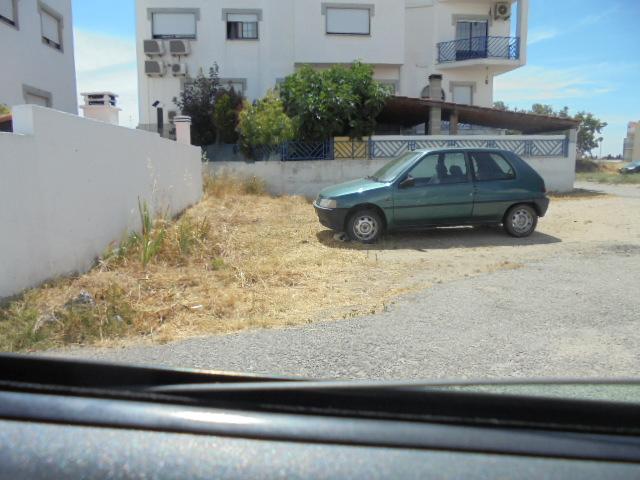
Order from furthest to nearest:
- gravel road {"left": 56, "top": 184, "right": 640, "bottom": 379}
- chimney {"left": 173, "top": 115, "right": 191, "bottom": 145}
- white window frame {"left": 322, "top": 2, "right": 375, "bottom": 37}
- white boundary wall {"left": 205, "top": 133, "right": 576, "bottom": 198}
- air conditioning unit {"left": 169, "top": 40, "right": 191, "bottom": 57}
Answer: white window frame {"left": 322, "top": 2, "right": 375, "bottom": 37}, air conditioning unit {"left": 169, "top": 40, "right": 191, "bottom": 57}, white boundary wall {"left": 205, "top": 133, "right": 576, "bottom": 198}, chimney {"left": 173, "top": 115, "right": 191, "bottom": 145}, gravel road {"left": 56, "top": 184, "right": 640, "bottom": 379}

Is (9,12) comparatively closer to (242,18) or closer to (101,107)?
(101,107)

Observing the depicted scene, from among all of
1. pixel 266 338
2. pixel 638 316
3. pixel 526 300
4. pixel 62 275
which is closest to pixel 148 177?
pixel 62 275

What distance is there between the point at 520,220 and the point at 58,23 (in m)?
17.2

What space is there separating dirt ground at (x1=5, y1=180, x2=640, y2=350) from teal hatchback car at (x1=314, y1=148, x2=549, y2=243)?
1.32ft

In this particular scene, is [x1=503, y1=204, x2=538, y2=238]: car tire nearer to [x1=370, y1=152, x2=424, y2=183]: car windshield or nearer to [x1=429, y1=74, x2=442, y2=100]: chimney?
[x1=370, y1=152, x2=424, y2=183]: car windshield

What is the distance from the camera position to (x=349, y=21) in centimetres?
2477

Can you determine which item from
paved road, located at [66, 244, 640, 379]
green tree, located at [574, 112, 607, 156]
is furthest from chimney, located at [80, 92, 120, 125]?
green tree, located at [574, 112, 607, 156]

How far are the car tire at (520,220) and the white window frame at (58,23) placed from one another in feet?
51.4

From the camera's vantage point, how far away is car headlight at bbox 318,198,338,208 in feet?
30.8

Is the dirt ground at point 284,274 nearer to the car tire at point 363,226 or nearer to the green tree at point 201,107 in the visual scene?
the car tire at point 363,226

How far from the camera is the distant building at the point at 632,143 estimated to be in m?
60.5

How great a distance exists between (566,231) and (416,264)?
470 centimetres

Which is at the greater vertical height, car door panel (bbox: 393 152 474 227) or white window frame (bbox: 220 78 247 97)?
white window frame (bbox: 220 78 247 97)

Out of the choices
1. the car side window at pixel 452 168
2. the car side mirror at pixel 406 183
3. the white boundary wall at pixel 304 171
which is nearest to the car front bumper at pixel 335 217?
the car side mirror at pixel 406 183
